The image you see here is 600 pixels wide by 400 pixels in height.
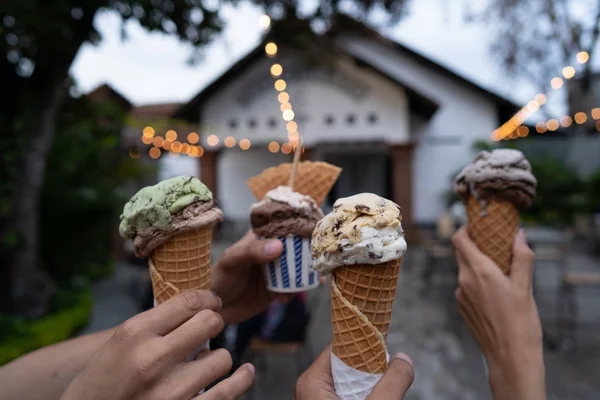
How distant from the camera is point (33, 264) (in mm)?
5168

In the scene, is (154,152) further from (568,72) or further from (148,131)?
(568,72)

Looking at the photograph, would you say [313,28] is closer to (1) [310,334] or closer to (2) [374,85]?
(1) [310,334]

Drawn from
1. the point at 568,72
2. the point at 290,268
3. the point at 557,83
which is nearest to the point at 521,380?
the point at 290,268

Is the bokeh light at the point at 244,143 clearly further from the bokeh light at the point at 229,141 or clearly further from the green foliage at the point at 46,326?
the green foliage at the point at 46,326

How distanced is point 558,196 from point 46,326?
1486 centimetres

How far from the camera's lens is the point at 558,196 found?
13.2 metres

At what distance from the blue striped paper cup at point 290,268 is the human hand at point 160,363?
62 centimetres

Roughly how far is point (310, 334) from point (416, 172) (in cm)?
826

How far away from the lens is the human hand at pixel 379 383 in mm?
1098

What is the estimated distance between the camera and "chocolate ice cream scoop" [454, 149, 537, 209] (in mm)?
1836

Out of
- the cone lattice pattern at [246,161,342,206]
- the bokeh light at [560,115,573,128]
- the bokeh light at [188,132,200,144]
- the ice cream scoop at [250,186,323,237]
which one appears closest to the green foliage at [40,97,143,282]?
the bokeh light at [188,132,200,144]

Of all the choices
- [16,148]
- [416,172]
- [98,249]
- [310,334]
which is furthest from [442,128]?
[16,148]

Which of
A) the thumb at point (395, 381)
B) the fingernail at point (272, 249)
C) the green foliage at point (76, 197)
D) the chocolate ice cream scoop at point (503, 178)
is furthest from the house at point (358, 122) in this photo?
the thumb at point (395, 381)

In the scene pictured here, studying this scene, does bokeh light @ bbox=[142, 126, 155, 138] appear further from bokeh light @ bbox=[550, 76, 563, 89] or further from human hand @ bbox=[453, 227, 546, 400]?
human hand @ bbox=[453, 227, 546, 400]
